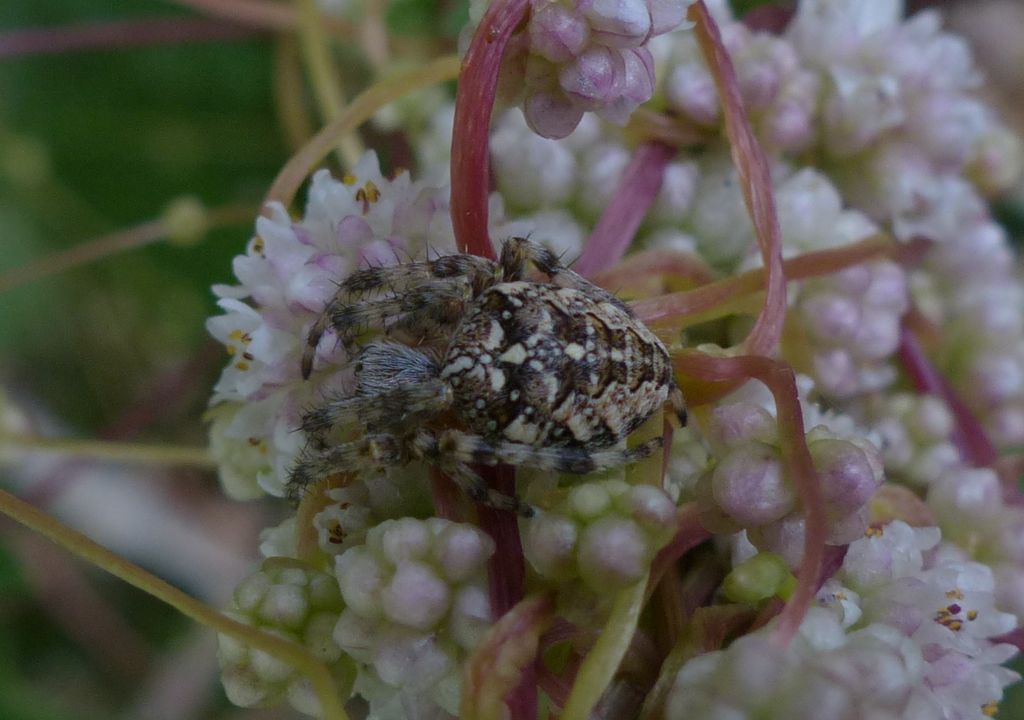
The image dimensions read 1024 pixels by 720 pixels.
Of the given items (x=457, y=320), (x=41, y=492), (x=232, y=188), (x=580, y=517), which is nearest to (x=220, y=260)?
(x=232, y=188)

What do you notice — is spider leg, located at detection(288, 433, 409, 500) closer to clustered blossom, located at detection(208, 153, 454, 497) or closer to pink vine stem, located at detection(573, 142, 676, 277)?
clustered blossom, located at detection(208, 153, 454, 497)

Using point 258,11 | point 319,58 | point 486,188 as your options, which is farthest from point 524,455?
point 258,11

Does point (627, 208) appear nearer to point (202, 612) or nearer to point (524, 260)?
point (524, 260)

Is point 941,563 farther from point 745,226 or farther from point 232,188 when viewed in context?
point 232,188

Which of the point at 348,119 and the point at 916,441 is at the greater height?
the point at 348,119

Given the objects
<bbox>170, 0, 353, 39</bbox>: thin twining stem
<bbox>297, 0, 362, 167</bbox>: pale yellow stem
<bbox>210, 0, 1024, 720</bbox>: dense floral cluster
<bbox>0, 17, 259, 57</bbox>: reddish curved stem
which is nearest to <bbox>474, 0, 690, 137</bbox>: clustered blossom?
<bbox>210, 0, 1024, 720</bbox>: dense floral cluster

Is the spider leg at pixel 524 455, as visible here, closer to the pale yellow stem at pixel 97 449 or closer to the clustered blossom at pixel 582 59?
the clustered blossom at pixel 582 59

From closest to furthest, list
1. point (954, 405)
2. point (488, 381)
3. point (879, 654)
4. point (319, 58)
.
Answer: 1. point (879, 654)
2. point (488, 381)
3. point (954, 405)
4. point (319, 58)
